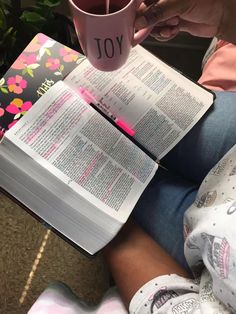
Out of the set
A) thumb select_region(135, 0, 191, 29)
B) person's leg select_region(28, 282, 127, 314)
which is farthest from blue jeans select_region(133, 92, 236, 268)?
thumb select_region(135, 0, 191, 29)

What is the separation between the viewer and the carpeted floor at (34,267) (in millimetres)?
1015

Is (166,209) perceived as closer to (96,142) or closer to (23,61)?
(96,142)

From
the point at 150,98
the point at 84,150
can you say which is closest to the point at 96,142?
the point at 84,150

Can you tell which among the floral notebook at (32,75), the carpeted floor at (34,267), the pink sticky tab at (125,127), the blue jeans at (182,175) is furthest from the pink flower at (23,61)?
the carpeted floor at (34,267)

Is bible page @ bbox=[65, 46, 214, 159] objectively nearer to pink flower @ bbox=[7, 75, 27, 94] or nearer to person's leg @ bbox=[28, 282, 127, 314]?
pink flower @ bbox=[7, 75, 27, 94]

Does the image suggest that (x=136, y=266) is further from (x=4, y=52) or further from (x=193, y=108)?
(x=4, y=52)

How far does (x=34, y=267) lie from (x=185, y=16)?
2.01 ft

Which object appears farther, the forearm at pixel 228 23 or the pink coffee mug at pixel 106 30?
the forearm at pixel 228 23

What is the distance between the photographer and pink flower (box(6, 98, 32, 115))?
0.77m

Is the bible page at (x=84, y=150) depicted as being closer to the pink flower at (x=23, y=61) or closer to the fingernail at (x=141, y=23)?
the pink flower at (x=23, y=61)

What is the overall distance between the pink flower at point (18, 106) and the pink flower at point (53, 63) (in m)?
0.08

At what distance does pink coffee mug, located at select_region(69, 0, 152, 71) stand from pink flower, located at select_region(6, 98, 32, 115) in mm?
167

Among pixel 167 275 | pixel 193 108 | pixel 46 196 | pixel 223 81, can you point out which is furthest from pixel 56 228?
pixel 223 81

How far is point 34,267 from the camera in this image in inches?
40.9
